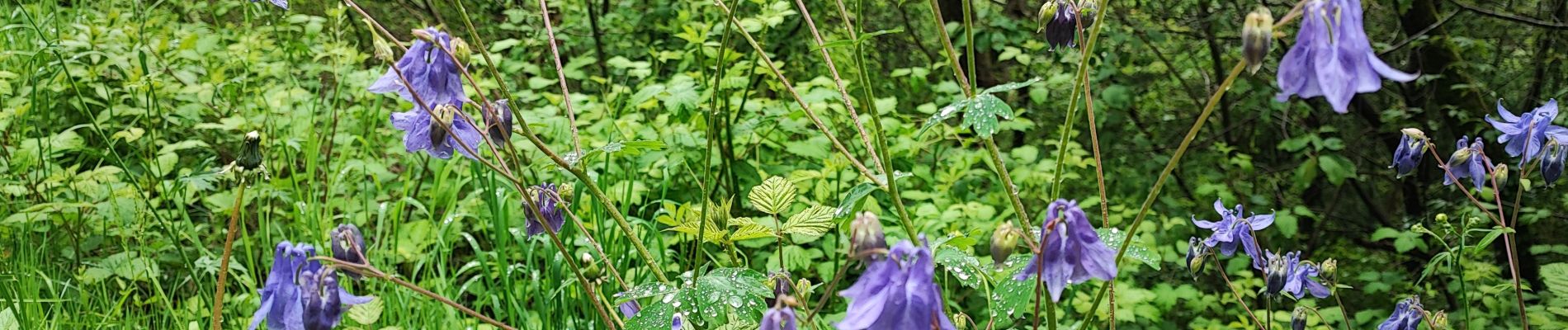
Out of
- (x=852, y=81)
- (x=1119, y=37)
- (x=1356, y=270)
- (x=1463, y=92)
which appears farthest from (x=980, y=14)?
(x=1356, y=270)

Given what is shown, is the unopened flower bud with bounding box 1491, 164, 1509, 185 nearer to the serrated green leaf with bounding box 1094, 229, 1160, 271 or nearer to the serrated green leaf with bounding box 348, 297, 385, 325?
the serrated green leaf with bounding box 1094, 229, 1160, 271

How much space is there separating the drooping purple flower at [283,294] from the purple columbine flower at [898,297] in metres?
0.65

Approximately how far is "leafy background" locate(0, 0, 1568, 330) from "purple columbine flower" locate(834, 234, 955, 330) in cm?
28

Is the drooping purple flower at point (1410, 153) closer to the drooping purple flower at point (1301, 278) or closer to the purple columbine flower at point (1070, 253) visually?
the drooping purple flower at point (1301, 278)

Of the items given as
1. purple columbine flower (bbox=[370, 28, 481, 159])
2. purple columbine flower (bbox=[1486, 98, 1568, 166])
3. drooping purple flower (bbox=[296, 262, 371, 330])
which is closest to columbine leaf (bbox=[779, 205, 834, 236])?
purple columbine flower (bbox=[370, 28, 481, 159])

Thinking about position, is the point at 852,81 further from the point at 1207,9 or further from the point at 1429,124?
the point at 1429,124

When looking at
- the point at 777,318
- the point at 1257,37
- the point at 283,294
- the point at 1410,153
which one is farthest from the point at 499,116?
the point at 1410,153

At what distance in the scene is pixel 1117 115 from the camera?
484 centimetres

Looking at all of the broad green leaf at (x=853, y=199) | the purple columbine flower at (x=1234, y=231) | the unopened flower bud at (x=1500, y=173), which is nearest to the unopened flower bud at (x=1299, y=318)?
the purple columbine flower at (x=1234, y=231)

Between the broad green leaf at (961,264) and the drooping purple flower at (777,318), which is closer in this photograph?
the drooping purple flower at (777,318)

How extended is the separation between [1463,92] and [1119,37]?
144 cm

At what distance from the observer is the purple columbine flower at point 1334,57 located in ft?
3.10

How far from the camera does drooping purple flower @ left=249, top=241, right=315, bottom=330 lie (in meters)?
1.21

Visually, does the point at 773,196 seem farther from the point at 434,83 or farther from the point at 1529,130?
the point at 1529,130
